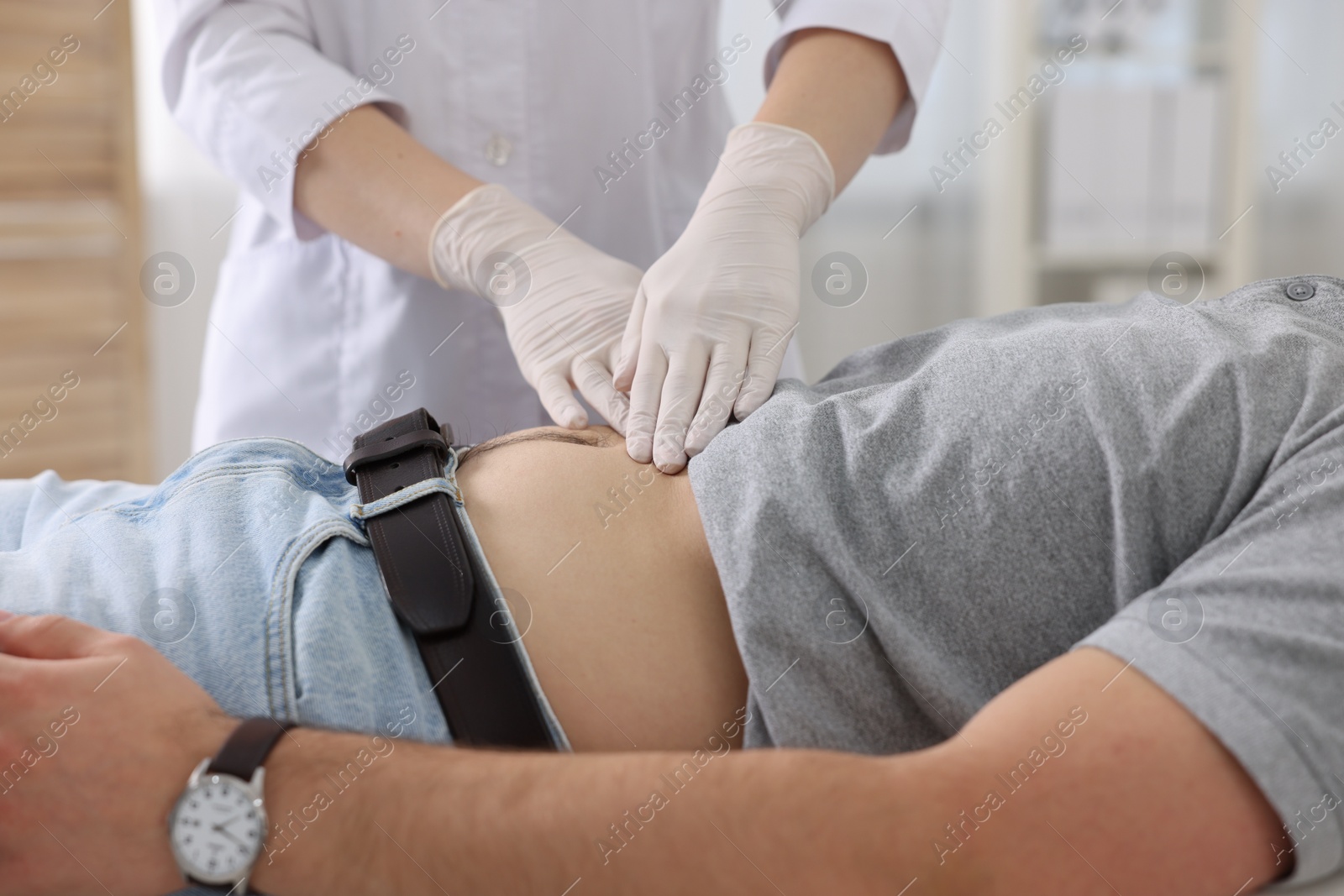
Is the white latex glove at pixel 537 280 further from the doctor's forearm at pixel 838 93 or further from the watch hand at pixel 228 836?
the watch hand at pixel 228 836

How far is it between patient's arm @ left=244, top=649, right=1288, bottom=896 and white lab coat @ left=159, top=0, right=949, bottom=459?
76 cm

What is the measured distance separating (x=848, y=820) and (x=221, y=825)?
0.35 meters

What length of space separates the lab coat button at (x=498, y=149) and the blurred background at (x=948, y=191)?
4.49 feet

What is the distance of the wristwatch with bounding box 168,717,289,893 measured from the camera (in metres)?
0.58

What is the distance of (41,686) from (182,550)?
0.13 m

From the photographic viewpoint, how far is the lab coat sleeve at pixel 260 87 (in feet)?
3.87

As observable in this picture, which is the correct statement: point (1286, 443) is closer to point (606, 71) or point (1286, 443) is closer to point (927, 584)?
point (927, 584)

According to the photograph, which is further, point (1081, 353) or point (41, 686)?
point (1081, 353)

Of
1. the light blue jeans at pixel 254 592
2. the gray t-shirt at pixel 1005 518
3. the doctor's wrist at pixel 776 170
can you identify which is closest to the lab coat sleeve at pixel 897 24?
the doctor's wrist at pixel 776 170

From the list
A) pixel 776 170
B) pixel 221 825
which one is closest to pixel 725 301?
pixel 776 170

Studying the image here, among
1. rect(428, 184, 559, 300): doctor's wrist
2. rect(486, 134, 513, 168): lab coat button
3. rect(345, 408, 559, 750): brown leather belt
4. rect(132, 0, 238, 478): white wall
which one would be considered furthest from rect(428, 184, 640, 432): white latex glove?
rect(132, 0, 238, 478): white wall

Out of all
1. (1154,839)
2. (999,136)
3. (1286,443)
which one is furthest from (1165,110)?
(1154,839)

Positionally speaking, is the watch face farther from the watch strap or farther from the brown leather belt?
the brown leather belt

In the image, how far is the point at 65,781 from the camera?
1.91 feet
